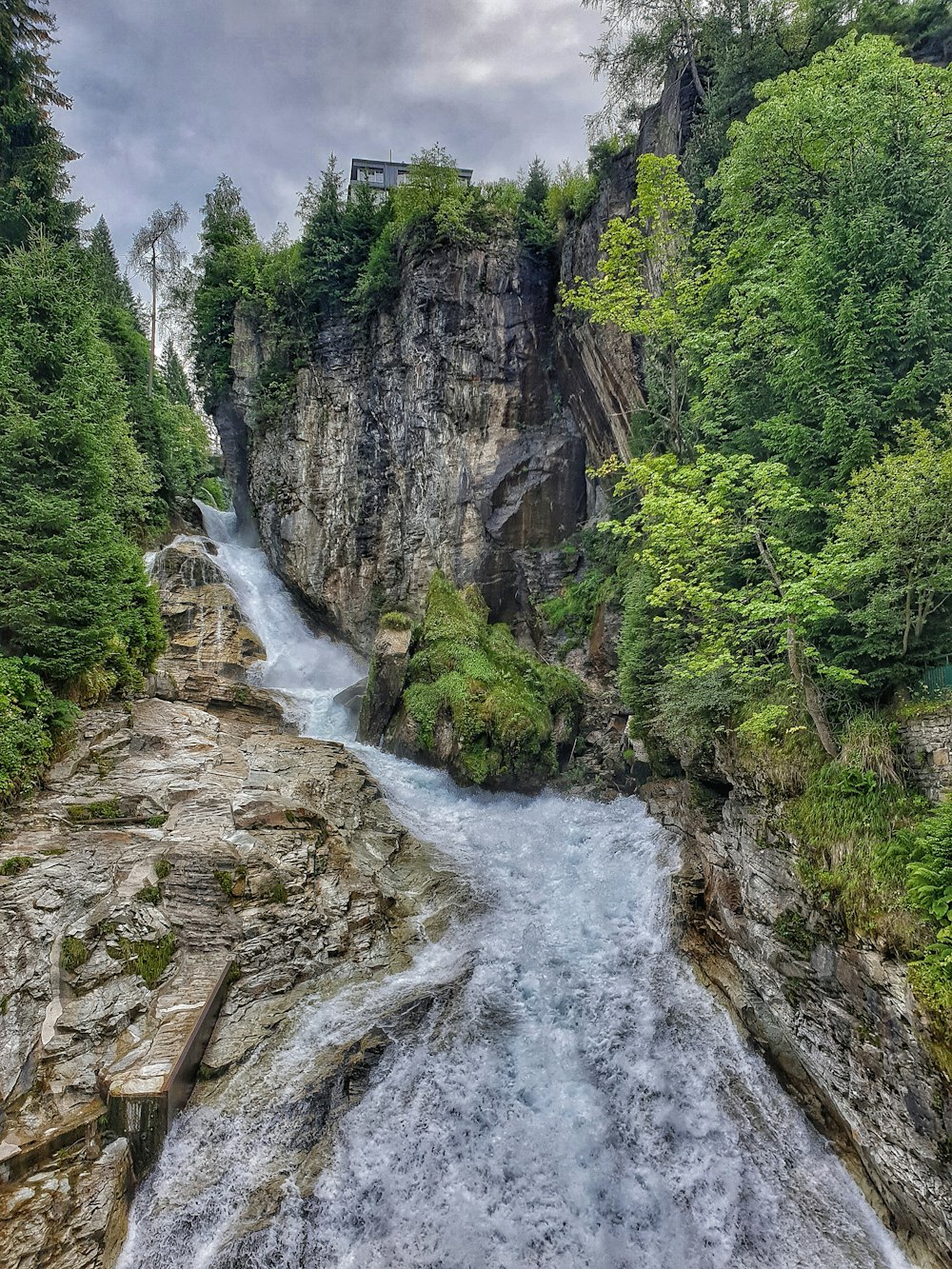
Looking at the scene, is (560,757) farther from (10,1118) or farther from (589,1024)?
(10,1118)

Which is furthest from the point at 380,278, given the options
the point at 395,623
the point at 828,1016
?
the point at 828,1016

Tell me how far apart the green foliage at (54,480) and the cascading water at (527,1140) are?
8774 mm

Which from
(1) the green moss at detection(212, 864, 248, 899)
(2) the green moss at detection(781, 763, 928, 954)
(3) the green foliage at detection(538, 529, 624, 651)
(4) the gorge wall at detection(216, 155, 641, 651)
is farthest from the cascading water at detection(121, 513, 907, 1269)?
(4) the gorge wall at detection(216, 155, 641, 651)

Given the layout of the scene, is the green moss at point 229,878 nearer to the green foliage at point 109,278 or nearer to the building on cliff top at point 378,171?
the green foliage at point 109,278

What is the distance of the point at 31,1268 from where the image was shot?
5.10m

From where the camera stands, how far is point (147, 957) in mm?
7859

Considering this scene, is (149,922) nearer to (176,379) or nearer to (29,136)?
(29,136)

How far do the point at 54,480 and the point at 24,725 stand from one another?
16.7ft

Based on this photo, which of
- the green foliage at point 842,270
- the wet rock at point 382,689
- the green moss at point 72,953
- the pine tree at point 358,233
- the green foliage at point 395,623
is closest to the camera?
the green moss at point 72,953

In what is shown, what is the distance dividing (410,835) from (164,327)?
110ft

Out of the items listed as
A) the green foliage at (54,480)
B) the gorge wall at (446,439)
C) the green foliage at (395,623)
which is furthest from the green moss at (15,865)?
the gorge wall at (446,439)

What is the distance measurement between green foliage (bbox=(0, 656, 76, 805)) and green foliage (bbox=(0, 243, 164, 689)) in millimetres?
660

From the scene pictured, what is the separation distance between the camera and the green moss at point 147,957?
7.67 metres

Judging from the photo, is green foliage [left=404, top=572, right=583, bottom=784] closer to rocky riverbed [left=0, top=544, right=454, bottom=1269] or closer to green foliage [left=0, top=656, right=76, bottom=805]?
rocky riverbed [left=0, top=544, right=454, bottom=1269]
